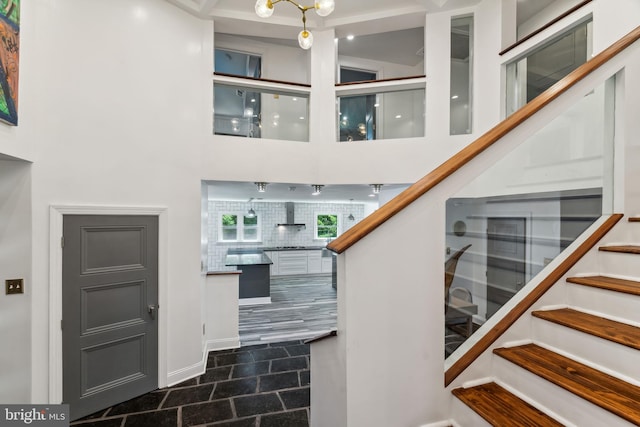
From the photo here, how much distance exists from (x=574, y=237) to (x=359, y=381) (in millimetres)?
1655

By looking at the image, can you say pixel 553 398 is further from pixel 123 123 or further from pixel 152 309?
pixel 123 123

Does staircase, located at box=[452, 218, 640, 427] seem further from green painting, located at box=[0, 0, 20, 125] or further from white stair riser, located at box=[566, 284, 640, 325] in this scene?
green painting, located at box=[0, 0, 20, 125]

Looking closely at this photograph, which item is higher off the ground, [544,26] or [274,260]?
[544,26]

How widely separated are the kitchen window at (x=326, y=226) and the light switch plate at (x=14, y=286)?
26.8 ft

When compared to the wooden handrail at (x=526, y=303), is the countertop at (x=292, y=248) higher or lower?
lower

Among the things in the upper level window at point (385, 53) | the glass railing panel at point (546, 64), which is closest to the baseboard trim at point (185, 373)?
the glass railing panel at point (546, 64)

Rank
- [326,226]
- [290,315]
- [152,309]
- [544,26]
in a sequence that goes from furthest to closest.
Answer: [326,226], [290,315], [544,26], [152,309]

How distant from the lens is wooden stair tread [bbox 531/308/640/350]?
119 centimetres

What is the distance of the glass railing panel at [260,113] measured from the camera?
3.62m

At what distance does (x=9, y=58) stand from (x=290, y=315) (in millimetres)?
4990

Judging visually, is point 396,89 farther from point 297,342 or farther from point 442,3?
point 297,342

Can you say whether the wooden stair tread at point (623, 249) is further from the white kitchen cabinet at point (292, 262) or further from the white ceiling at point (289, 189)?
the white kitchen cabinet at point (292, 262)

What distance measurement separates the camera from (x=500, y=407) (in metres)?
1.24

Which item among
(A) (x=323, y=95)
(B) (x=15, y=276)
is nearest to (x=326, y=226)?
(A) (x=323, y=95)
